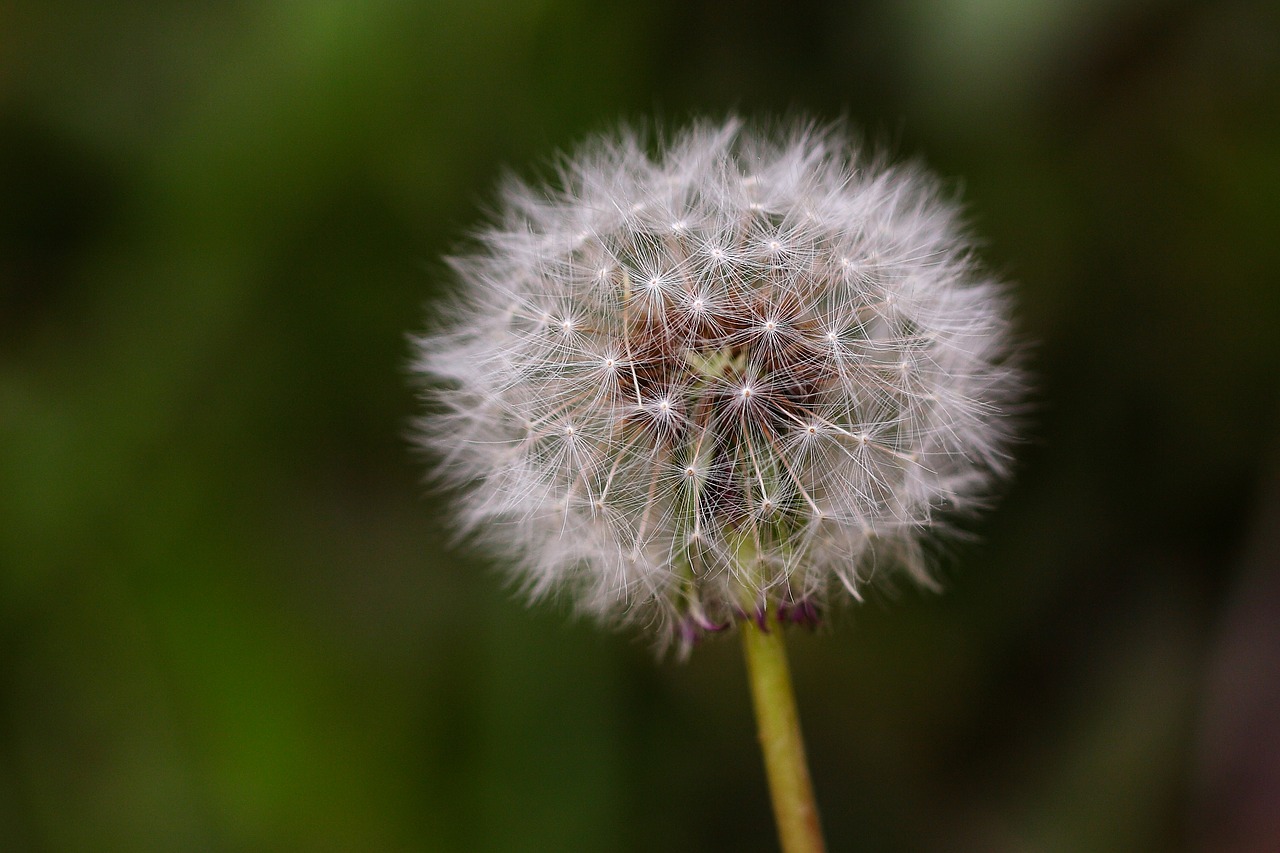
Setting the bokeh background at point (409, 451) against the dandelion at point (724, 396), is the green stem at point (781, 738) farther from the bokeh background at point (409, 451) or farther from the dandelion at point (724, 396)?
the bokeh background at point (409, 451)

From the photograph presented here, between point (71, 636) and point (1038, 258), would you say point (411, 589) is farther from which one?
point (1038, 258)

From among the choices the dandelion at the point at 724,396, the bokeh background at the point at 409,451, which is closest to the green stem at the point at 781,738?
the dandelion at the point at 724,396

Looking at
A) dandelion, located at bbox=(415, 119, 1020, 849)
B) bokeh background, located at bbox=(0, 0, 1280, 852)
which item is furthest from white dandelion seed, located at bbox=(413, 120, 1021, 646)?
bokeh background, located at bbox=(0, 0, 1280, 852)

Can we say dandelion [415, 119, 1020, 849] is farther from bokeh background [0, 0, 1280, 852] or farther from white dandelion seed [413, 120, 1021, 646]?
bokeh background [0, 0, 1280, 852]

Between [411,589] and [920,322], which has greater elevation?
[920,322]

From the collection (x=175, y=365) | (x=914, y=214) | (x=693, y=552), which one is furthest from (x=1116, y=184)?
(x=175, y=365)

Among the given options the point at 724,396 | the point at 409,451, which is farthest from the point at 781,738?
the point at 409,451

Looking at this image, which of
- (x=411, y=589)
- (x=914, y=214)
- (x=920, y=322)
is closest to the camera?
(x=920, y=322)
